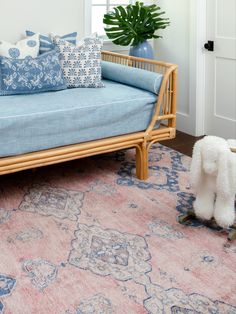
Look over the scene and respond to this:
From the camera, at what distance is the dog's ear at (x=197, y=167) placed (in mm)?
Answer: 2033

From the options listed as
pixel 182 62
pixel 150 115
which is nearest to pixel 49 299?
pixel 150 115

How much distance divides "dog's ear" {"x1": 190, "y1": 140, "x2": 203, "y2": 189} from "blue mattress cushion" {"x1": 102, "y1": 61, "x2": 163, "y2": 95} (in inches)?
30.0

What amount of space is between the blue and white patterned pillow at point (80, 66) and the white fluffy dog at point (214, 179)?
1.14 metres

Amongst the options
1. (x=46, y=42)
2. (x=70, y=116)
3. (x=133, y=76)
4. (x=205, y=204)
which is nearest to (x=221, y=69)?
(x=133, y=76)

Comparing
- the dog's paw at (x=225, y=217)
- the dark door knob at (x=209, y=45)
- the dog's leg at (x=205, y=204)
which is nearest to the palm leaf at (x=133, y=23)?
the dark door knob at (x=209, y=45)

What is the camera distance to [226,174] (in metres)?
1.95

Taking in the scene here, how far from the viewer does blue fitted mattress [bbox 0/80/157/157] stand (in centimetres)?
228

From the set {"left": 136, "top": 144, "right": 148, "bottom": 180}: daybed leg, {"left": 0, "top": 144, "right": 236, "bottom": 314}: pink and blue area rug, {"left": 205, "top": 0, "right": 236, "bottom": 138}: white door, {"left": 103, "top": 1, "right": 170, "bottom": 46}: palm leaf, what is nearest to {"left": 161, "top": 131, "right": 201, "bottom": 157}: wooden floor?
{"left": 205, "top": 0, "right": 236, "bottom": 138}: white door

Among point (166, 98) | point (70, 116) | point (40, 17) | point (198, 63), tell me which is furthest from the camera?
point (198, 63)

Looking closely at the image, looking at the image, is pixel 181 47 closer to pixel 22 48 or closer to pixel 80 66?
pixel 80 66

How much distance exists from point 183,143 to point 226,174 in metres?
1.59

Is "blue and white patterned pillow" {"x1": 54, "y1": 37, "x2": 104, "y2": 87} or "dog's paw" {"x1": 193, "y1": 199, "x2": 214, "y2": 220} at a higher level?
"blue and white patterned pillow" {"x1": 54, "y1": 37, "x2": 104, "y2": 87}

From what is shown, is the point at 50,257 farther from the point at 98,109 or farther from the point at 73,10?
the point at 73,10

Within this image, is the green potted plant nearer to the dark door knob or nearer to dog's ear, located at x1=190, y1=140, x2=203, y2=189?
the dark door knob
